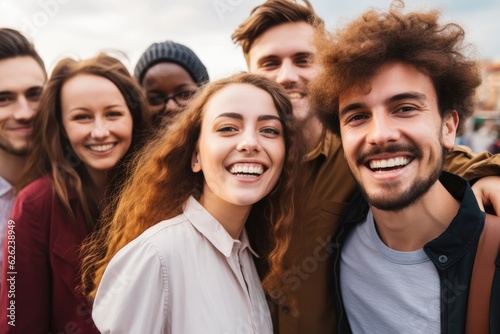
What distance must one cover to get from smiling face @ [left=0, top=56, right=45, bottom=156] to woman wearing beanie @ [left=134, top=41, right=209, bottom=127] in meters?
0.97

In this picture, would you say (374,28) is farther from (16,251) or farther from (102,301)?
(16,251)

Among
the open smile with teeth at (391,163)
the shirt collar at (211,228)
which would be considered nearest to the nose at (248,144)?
the shirt collar at (211,228)

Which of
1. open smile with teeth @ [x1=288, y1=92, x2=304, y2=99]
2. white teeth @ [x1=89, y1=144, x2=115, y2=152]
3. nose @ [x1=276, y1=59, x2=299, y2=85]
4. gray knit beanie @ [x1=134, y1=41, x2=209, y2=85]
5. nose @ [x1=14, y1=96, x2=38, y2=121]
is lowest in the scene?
white teeth @ [x1=89, y1=144, x2=115, y2=152]

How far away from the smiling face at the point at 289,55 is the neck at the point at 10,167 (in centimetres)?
191

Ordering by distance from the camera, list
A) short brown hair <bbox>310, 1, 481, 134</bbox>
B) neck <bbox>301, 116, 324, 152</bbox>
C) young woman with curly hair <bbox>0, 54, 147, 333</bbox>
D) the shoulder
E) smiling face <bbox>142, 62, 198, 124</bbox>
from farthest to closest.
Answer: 1. smiling face <bbox>142, 62, 198, 124</bbox>
2. neck <bbox>301, 116, 324, 152</bbox>
3. young woman with curly hair <bbox>0, 54, 147, 333</bbox>
4. short brown hair <bbox>310, 1, 481, 134</bbox>
5. the shoulder

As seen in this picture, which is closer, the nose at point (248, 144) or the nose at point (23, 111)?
the nose at point (248, 144)

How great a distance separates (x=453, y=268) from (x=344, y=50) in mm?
1229

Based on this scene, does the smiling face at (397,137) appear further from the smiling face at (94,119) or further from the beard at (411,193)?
the smiling face at (94,119)

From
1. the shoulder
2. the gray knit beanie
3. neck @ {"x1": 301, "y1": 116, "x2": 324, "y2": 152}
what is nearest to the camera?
the shoulder

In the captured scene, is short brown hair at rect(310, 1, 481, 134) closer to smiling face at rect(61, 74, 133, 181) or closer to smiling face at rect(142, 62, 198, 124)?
smiling face at rect(61, 74, 133, 181)

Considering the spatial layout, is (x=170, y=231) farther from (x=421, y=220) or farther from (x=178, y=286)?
(x=421, y=220)

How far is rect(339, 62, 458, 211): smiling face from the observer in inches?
82.0

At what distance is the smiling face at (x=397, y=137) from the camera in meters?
2.08

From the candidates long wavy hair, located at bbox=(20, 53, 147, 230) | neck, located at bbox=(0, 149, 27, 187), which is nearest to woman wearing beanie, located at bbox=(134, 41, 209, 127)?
long wavy hair, located at bbox=(20, 53, 147, 230)
